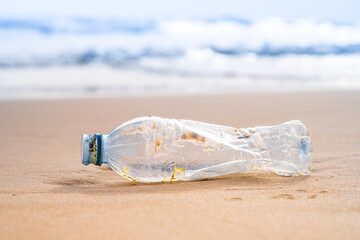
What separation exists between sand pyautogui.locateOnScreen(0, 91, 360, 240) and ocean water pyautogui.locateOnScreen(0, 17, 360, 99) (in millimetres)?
3315

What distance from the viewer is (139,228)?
4.11ft

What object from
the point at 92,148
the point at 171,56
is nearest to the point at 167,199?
the point at 92,148

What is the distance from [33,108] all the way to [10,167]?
250 cm

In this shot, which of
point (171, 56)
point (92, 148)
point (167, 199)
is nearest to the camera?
point (167, 199)

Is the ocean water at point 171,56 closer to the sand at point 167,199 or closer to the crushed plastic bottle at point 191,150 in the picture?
the sand at point 167,199

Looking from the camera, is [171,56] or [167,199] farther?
[171,56]

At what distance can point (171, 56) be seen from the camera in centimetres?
970

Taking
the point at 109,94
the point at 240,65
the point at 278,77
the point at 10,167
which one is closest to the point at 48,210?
the point at 10,167

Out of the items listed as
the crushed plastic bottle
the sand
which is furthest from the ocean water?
the crushed plastic bottle

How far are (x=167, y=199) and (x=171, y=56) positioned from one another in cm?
828

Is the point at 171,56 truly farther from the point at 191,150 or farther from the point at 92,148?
the point at 92,148

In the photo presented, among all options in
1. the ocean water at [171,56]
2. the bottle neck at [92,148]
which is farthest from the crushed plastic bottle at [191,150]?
the ocean water at [171,56]

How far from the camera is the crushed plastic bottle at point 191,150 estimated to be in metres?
1.95

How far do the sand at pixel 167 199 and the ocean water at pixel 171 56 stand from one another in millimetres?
3315
